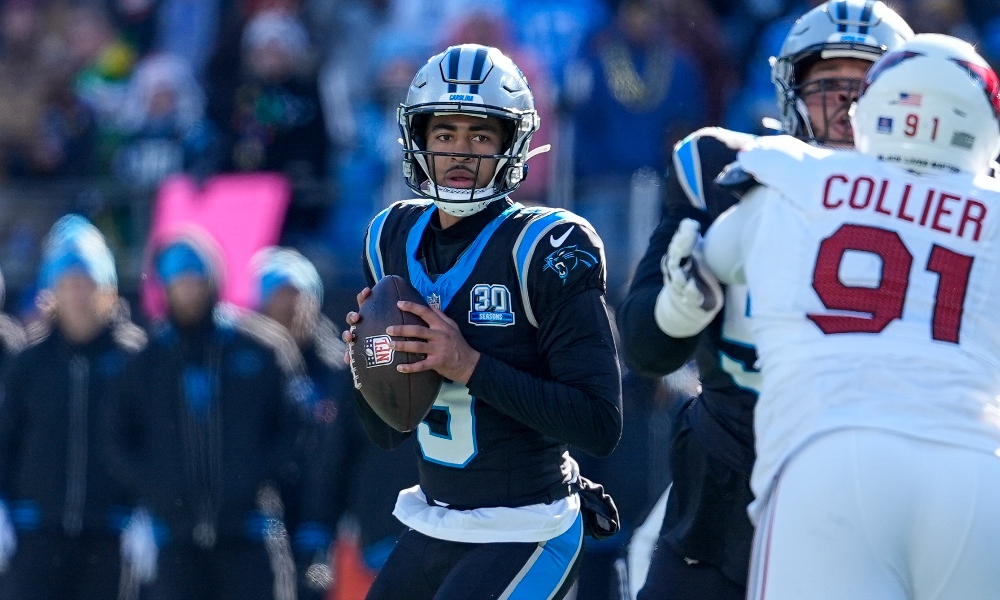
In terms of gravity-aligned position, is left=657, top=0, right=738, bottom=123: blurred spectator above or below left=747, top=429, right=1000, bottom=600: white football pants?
above

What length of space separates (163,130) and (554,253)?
604cm

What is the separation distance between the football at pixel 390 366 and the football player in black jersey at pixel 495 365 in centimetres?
4

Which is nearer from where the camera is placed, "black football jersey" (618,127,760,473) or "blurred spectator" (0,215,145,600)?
"black football jersey" (618,127,760,473)

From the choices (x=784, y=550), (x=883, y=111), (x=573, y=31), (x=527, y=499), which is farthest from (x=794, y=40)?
(x=573, y=31)

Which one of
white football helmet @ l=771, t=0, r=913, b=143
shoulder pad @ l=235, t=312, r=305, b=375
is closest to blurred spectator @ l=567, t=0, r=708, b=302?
shoulder pad @ l=235, t=312, r=305, b=375

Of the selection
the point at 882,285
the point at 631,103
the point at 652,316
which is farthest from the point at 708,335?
the point at 631,103

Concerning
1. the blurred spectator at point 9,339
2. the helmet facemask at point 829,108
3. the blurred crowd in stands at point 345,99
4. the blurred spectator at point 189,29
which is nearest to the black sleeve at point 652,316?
the helmet facemask at point 829,108

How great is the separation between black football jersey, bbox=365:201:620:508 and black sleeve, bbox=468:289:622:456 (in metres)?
0.02

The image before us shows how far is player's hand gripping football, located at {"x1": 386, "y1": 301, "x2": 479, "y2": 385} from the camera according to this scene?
11.5ft

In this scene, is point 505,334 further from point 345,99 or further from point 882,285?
point 345,99

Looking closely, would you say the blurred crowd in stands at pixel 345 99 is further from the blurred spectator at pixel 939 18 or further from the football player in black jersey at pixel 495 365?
the football player in black jersey at pixel 495 365

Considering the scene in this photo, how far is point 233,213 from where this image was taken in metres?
8.82

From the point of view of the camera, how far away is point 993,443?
2.82 metres

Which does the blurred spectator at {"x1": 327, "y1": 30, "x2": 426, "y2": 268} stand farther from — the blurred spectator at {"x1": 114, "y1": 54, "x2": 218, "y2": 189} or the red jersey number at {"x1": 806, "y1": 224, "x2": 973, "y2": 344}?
the red jersey number at {"x1": 806, "y1": 224, "x2": 973, "y2": 344}
